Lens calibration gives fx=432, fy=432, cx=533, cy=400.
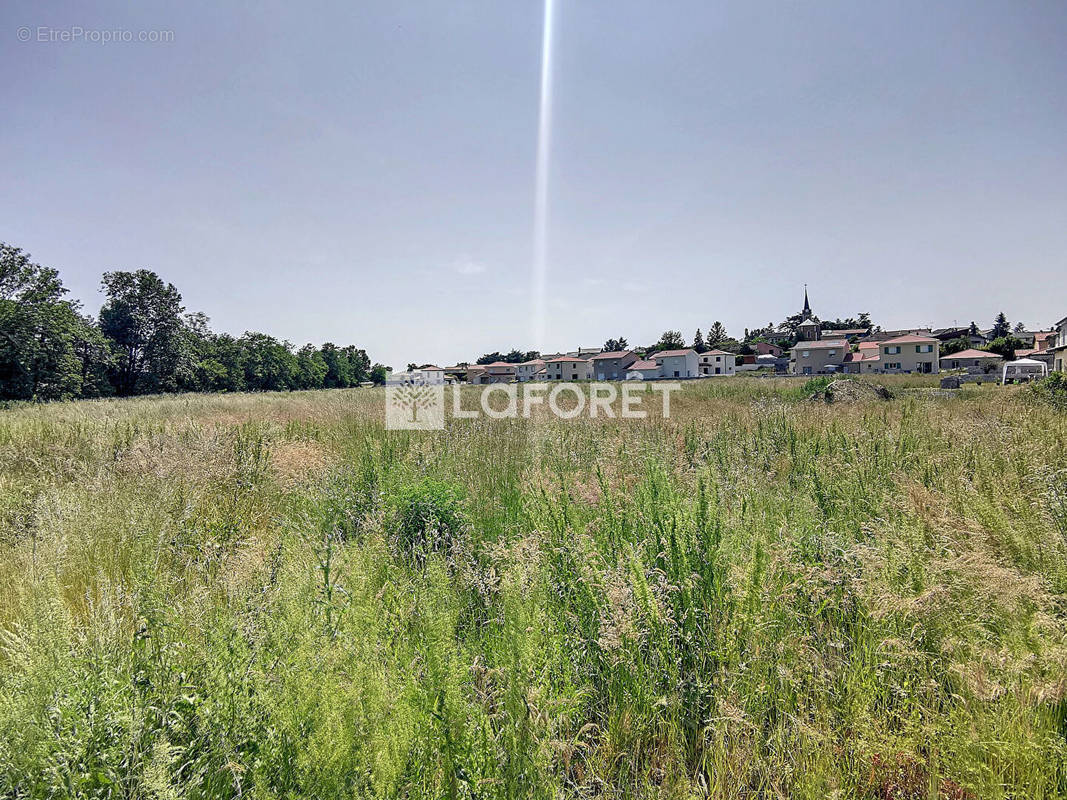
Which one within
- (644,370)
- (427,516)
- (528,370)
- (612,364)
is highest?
(612,364)

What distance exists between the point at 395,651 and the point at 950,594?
9.21ft

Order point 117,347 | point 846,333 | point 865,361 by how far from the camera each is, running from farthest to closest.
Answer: point 846,333 → point 865,361 → point 117,347

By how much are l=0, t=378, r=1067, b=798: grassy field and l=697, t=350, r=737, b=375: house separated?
230 ft

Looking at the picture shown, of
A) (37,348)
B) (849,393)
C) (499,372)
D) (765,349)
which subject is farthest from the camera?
(765,349)

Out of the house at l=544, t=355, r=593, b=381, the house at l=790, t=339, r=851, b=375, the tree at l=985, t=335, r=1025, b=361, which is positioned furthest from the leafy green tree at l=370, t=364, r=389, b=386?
the tree at l=985, t=335, r=1025, b=361

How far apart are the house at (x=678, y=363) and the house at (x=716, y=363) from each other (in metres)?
2.85

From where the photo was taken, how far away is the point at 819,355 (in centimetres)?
6344

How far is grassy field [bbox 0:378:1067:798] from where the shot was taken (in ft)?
4.50

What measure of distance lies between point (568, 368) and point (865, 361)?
43306 mm

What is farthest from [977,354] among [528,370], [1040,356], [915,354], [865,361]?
[528,370]

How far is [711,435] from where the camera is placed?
7.45 metres

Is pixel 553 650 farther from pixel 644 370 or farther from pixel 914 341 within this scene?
pixel 914 341

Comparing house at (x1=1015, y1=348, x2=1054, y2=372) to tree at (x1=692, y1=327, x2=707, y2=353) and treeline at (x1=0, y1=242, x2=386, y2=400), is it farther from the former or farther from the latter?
treeline at (x1=0, y1=242, x2=386, y2=400)

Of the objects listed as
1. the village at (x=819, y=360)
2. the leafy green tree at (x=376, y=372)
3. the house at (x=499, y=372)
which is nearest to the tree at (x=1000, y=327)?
the village at (x=819, y=360)
